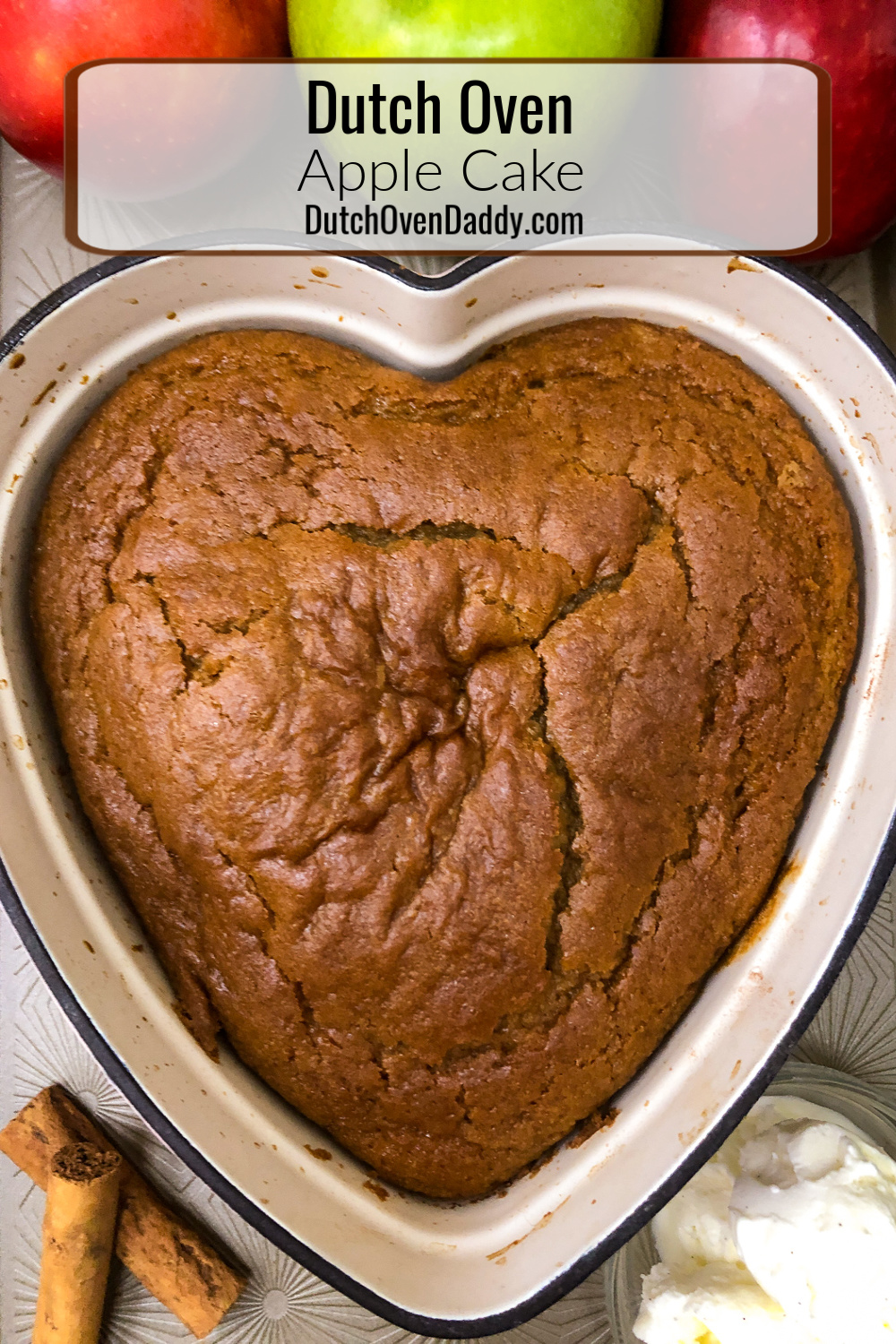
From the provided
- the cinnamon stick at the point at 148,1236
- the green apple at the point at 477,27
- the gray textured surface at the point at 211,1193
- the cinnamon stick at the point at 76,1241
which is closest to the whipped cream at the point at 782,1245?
the gray textured surface at the point at 211,1193

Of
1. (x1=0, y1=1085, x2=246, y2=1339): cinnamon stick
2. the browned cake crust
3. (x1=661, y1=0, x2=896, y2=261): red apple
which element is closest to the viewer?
the browned cake crust

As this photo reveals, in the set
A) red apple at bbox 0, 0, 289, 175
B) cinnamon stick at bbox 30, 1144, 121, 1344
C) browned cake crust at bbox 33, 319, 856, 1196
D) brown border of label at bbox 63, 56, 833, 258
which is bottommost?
cinnamon stick at bbox 30, 1144, 121, 1344

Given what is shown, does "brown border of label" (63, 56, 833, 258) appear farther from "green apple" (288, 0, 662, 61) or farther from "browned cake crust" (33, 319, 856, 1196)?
Answer: "browned cake crust" (33, 319, 856, 1196)

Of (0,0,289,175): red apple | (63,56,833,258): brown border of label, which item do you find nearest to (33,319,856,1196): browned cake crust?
(63,56,833,258): brown border of label

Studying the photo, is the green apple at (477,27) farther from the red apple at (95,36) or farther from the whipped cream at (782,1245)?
the whipped cream at (782,1245)

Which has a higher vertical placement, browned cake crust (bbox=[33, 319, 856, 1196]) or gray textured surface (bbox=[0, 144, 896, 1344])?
browned cake crust (bbox=[33, 319, 856, 1196])

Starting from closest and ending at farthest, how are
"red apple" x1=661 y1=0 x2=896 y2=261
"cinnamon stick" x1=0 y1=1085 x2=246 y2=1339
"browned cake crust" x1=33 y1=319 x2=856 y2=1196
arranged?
"browned cake crust" x1=33 y1=319 x2=856 y2=1196
"red apple" x1=661 y1=0 x2=896 y2=261
"cinnamon stick" x1=0 y1=1085 x2=246 y2=1339
